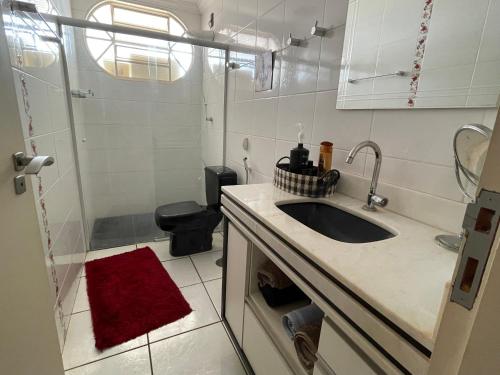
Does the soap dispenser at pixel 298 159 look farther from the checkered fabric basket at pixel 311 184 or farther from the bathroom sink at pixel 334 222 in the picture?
the bathroom sink at pixel 334 222

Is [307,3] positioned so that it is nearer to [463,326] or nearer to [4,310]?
[463,326]

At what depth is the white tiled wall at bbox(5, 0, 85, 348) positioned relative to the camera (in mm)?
1041

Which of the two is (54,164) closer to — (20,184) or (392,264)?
(20,184)

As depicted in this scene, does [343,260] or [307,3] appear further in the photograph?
[307,3]

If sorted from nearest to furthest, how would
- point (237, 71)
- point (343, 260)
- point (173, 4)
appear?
point (343, 260), point (237, 71), point (173, 4)

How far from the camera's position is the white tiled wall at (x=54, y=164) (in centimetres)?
104

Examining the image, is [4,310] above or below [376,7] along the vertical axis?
below

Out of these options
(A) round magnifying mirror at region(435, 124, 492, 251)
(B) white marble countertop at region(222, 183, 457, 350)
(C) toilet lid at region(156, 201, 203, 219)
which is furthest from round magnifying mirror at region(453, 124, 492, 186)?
(C) toilet lid at region(156, 201, 203, 219)

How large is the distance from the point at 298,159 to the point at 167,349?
1.18 m

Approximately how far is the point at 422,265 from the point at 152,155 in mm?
2614

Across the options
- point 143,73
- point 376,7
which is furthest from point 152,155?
point 376,7

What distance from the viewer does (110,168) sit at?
2588 millimetres

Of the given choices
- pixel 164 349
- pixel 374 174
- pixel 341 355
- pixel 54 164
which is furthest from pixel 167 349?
pixel 374 174

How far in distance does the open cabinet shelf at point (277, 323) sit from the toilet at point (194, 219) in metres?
1.09
